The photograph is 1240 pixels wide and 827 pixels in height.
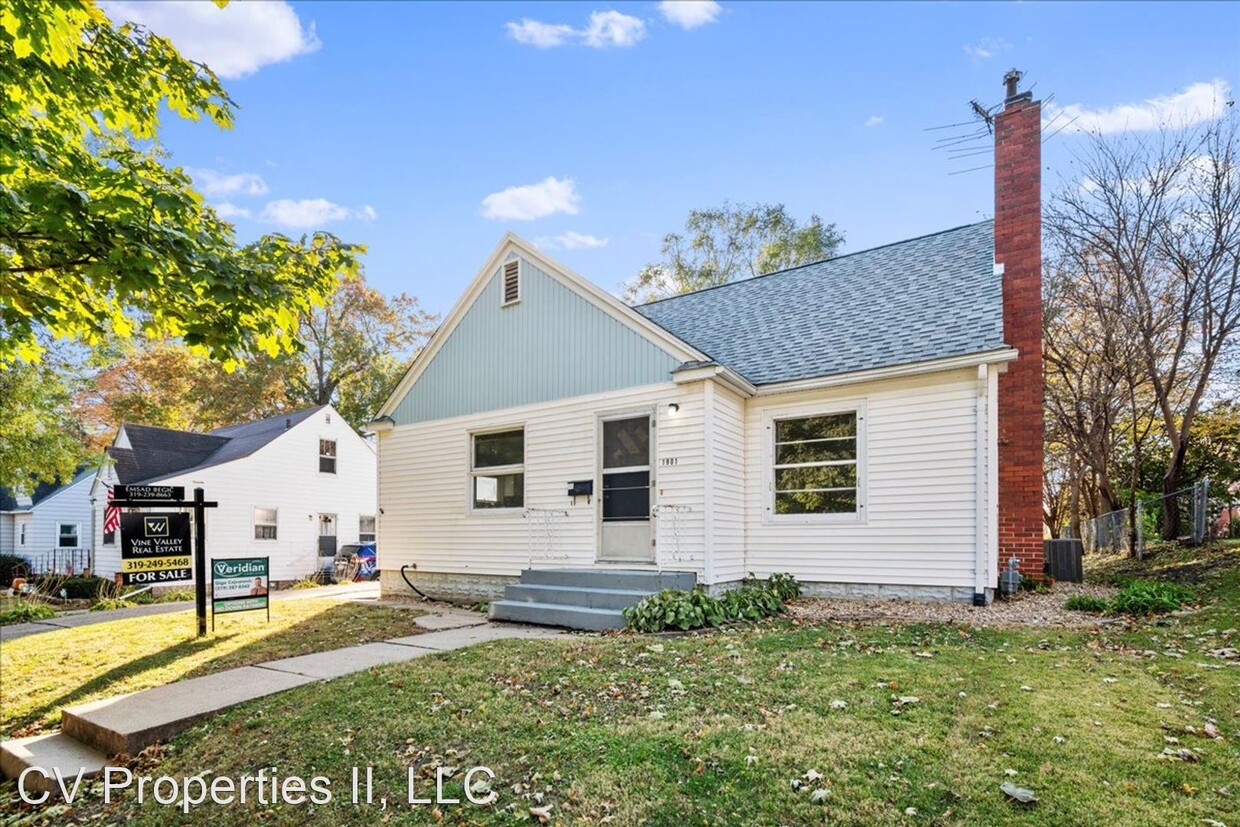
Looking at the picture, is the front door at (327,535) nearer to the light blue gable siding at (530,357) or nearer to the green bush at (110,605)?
the green bush at (110,605)

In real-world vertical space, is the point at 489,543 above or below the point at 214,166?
below

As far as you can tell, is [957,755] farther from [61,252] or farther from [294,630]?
[294,630]

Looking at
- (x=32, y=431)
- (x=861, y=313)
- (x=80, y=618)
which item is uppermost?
(x=861, y=313)

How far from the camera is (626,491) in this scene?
938cm

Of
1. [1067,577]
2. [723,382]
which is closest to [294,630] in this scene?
[723,382]

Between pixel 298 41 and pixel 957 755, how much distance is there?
1075cm

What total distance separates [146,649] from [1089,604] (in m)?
11.3

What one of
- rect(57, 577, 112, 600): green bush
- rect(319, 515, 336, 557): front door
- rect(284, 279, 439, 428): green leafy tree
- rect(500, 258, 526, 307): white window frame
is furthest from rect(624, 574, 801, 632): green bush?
rect(284, 279, 439, 428): green leafy tree

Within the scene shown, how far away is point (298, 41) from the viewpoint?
346 inches

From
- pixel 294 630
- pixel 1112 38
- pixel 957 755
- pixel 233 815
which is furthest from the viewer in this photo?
pixel 1112 38

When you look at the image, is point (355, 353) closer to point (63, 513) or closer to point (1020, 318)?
point (63, 513)

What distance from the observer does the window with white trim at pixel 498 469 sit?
10.5 metres

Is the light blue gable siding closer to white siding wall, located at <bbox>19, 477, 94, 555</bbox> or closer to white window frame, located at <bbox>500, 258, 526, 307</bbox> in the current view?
white window frame, located at <bbox>500, 258, 526, 307</bbox>

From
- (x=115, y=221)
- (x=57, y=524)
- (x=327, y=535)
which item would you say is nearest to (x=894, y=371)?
(x=115, y=221)
